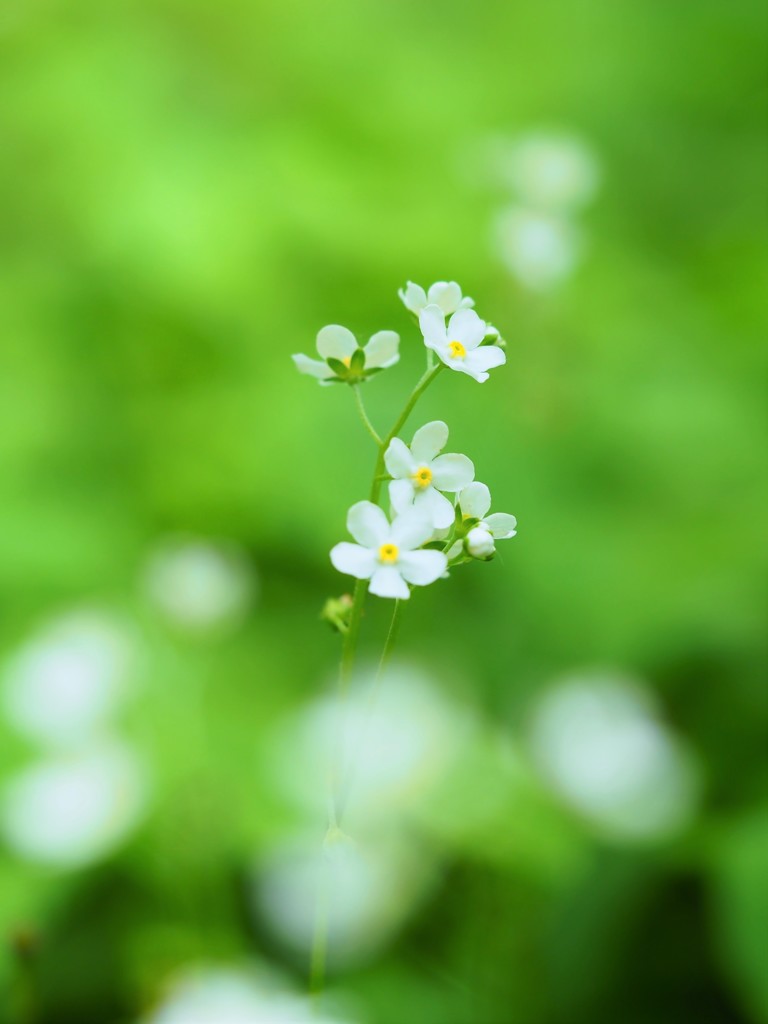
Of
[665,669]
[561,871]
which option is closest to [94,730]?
[561,871]

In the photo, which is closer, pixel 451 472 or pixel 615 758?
pixel 451 472

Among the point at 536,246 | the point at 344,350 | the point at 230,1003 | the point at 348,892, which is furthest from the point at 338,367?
the point at 536,246

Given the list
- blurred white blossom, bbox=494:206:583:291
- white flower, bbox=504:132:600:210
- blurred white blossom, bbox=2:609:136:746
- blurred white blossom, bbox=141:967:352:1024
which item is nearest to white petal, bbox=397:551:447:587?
blurred white blossom, bbox=141:967:352:1024

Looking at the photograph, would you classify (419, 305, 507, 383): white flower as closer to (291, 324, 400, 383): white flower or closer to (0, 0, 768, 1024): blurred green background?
(291, 324, 400, 383): white flower

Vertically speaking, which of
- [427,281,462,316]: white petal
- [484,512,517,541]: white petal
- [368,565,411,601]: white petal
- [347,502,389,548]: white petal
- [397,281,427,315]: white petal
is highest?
[427,281,462,316]: white petal

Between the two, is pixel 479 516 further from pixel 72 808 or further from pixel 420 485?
pixel 72 808

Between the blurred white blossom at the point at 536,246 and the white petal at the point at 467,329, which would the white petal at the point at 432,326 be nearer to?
the white petal at the point at 467,329

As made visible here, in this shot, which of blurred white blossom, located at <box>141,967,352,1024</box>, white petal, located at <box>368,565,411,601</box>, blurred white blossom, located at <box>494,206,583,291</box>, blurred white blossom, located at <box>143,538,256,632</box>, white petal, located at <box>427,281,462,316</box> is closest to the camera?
white petal, located at <box>368,565,411,601</box>

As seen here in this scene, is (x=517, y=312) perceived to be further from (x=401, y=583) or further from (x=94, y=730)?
(x=401, y=583)
